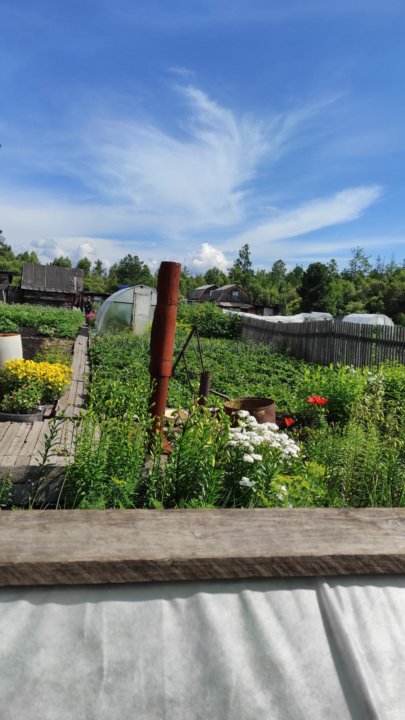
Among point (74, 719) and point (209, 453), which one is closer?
point (74, 719)

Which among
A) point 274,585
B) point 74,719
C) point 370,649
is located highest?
point 274,585

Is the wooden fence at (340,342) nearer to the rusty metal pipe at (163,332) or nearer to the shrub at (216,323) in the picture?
the shrub at (216,323)

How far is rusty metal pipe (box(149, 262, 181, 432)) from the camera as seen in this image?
9.73ft

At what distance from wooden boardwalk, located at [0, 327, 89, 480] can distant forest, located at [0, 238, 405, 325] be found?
34.6 m

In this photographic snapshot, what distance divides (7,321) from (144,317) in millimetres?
5861

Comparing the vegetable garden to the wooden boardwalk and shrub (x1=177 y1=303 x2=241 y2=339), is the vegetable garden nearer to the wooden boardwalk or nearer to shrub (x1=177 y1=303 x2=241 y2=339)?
the wooden boardwalk

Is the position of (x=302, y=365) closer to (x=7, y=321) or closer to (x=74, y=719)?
(x=74, y=719)

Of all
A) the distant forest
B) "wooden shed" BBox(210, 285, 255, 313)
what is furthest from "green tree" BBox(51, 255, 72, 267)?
"wooden shed" BBox(210, 285, 255, 313)

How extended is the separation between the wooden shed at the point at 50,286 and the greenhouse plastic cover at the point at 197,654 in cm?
5355

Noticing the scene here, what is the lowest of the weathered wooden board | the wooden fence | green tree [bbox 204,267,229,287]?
the weathered wooden board

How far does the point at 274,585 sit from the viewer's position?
131 centimetres

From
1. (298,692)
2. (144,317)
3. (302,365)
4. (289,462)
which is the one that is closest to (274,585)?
(298,692)

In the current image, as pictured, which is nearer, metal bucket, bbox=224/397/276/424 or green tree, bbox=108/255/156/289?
metal bucket, bbox=224/397/276/424

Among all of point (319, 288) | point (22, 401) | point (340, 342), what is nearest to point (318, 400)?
point (22, 401)
